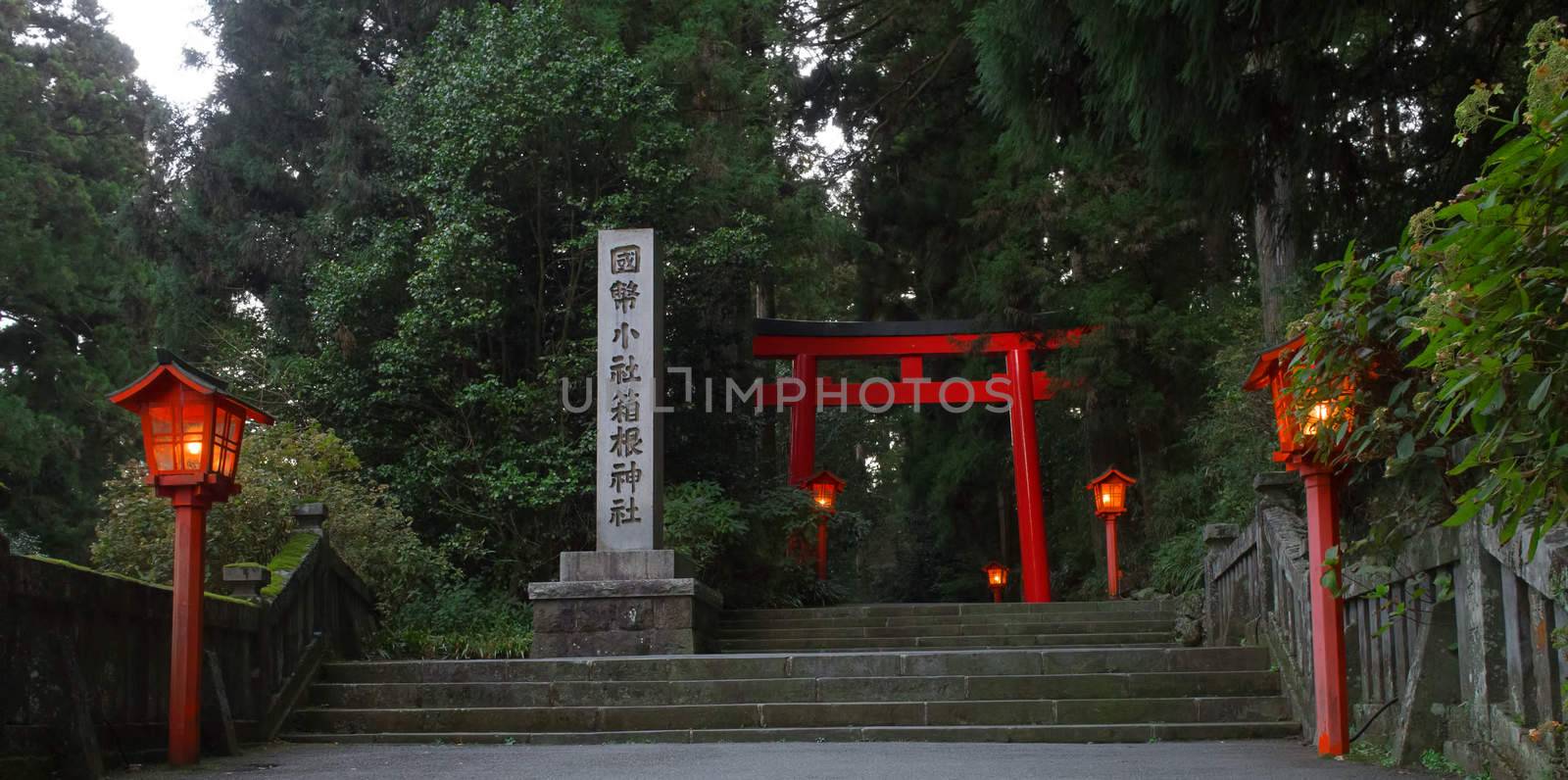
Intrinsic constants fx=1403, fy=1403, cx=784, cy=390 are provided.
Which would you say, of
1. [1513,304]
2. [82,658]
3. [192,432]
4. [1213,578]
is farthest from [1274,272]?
[1513,304]

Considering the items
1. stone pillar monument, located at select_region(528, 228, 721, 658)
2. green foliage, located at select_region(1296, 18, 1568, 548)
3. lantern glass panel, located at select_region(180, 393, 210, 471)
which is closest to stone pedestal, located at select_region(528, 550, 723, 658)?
stone pillar monument, located at select_region(528, 228, 721, 658)

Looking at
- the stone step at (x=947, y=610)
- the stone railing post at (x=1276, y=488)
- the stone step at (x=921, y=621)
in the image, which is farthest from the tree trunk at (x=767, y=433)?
the stone railing post at (x=1276, y=488)

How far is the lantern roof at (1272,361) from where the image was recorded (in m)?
5.60

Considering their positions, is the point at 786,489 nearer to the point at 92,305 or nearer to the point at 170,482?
the point at 170,482

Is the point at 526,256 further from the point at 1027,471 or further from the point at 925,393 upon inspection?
the point at 1027,471

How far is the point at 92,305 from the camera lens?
2259 centimetres

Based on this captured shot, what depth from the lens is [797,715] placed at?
8.92m

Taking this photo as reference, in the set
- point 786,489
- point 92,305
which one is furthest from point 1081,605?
point 92,305

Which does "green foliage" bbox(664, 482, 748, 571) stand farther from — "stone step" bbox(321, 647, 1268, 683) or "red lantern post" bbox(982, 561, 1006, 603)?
"red lantern post" bbox(982, 561, 1006, 603)

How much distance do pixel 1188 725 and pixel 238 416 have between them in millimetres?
5677

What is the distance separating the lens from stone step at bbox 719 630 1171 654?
13062mm

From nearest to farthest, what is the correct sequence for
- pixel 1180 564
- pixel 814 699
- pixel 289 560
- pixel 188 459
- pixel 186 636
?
pixel 186 636 < pixel 188 459 < pixel 814 699 < pixel 289 560 < pixel 1180 564

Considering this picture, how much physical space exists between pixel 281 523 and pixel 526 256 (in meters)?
6.21

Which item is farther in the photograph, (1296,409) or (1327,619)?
(1327,619)
